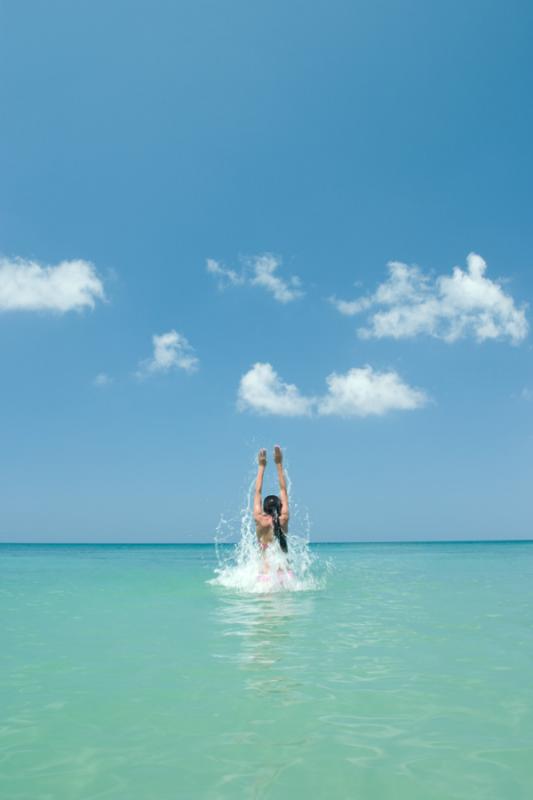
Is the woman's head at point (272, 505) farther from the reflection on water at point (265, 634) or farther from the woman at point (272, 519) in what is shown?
the reflection on water at point (265, 634)

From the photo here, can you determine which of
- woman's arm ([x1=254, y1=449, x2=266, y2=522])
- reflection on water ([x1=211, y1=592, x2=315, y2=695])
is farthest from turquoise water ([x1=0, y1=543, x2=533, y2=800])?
woman's arm ([x1=254, y1=449, x2=266, y2=522])

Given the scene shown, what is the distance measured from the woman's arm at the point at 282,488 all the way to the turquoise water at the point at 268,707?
2.66m

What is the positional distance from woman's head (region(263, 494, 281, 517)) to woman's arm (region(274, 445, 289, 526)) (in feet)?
0.31

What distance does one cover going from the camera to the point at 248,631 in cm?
874

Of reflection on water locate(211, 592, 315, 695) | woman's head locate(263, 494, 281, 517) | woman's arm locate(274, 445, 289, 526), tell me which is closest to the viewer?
reflection on water locate(211, 592, 315, 695)

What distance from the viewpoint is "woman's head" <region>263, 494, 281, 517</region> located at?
12.9m

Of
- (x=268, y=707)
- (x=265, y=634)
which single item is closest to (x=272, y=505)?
(x=265, y=634)

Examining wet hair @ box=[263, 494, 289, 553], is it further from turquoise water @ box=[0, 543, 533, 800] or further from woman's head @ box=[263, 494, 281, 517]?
turquoise water @ box=[0, 543, 533, 800]

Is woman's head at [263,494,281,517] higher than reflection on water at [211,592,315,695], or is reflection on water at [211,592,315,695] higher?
woman's head at [263,494,281,517]

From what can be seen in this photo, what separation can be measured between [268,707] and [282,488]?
7328 millimetres

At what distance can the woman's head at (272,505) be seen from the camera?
508 inches

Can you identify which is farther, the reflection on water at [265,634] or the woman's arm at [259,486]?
the woman's arm at [259,486]

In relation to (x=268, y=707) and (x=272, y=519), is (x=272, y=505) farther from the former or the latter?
(x=268, y=707)

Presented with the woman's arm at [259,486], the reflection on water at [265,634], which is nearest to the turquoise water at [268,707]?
the reflection on water at [265,634]
